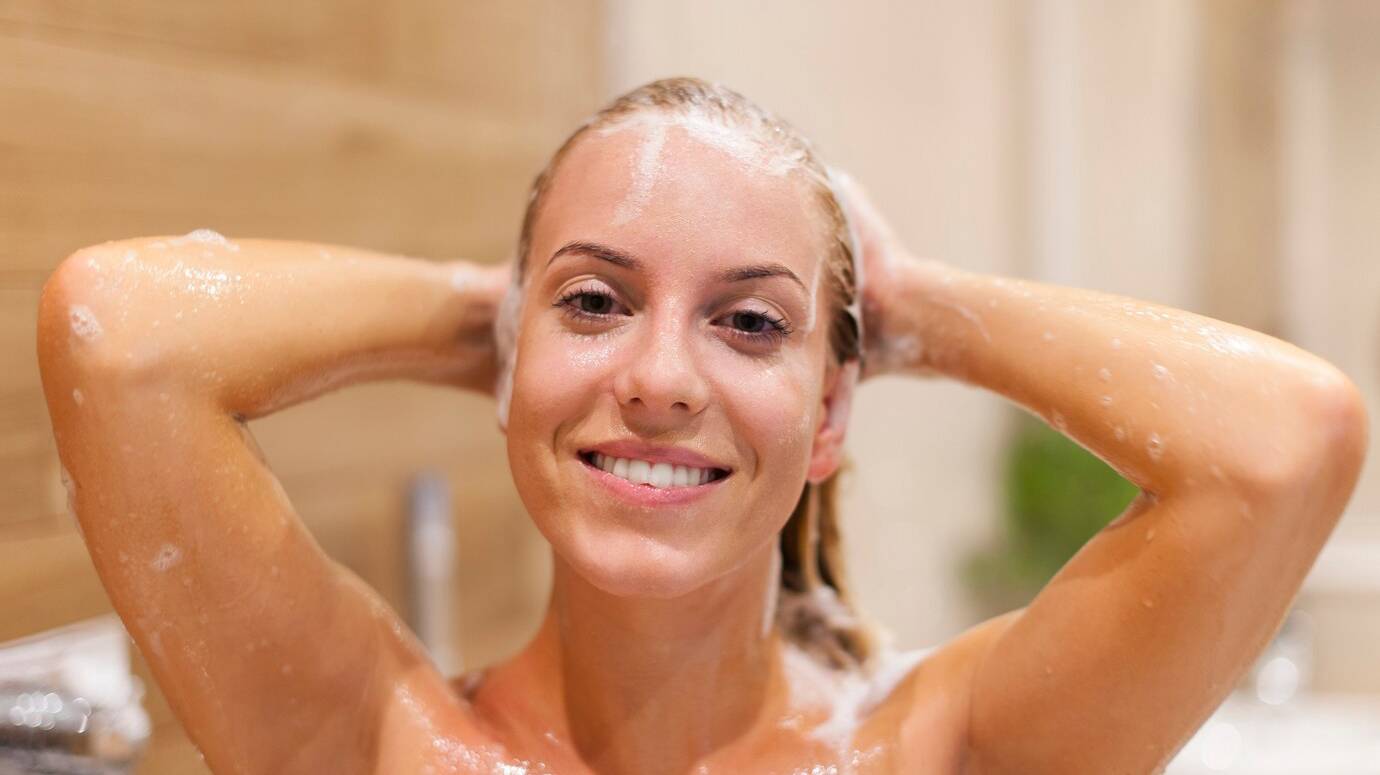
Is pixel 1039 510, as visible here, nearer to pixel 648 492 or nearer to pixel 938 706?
pixel 938 706

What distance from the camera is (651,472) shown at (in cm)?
62

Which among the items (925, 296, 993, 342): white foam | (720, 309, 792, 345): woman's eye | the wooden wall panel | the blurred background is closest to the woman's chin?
(720, 309, 792, 345): woman's eye

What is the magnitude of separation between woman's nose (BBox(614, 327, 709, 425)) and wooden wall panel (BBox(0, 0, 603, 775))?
42 centimetres

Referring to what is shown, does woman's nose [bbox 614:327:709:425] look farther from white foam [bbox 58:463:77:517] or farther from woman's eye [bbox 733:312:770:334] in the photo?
white foam [bbox 58:463:77:517]

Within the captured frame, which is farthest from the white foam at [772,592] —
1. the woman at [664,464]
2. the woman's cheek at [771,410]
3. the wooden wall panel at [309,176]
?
the wooden wall panel at [309,176]

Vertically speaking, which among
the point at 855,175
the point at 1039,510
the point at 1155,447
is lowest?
the point at 1039,510

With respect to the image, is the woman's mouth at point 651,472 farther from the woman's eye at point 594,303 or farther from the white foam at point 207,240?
the white foam at point 207,240

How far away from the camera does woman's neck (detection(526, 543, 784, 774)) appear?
702 millimetres

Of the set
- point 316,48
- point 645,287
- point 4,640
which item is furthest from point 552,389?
point 316,48

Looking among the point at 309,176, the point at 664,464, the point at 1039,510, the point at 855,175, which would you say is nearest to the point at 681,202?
the point at 664,464

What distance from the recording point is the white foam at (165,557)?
1.95ft

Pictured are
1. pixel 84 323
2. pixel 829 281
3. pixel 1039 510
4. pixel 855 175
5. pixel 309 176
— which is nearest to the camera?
pixel 84 323

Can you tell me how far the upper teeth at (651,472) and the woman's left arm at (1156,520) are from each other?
0.21 m

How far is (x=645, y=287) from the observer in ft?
2.06
